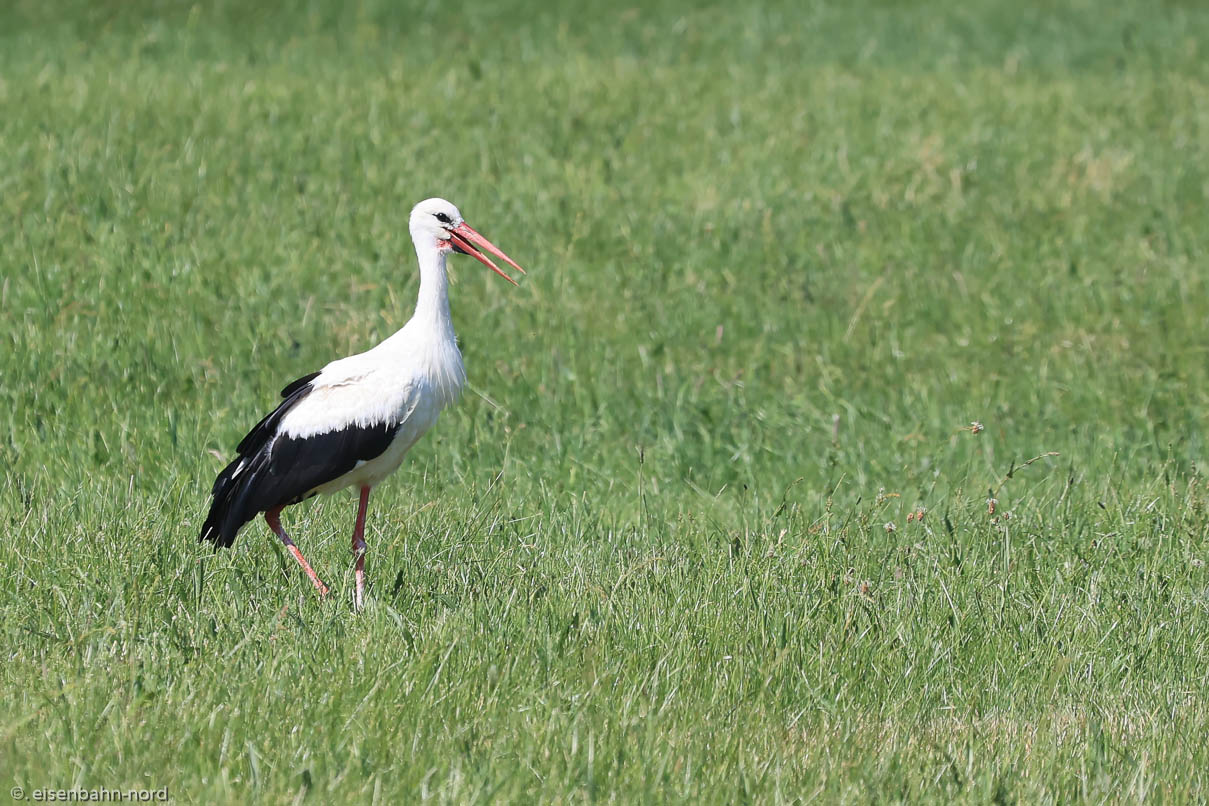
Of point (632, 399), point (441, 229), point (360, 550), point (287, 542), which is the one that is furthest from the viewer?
point (632, 399)

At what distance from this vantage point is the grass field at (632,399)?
159 inches

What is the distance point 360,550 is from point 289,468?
43 cm

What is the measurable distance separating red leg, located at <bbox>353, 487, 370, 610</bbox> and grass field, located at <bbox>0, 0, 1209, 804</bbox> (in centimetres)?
11

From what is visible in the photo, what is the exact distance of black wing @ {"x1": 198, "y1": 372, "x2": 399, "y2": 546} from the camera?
5277 millimetres

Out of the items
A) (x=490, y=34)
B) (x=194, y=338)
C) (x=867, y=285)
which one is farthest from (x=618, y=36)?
(x=194, y=338)

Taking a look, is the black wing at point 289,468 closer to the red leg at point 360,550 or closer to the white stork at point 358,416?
the white stork at point 358,416

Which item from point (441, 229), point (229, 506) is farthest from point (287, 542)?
point (441, 229)

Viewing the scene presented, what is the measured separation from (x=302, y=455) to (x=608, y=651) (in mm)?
1528

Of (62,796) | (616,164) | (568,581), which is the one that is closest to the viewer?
(62,796)

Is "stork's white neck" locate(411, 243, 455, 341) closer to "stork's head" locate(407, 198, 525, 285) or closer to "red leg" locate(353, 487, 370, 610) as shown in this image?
"stork's head" locate(407, 198, 525, 285)

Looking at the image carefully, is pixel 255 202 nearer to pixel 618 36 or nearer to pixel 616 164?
pixel 616 164

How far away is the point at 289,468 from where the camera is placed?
5.34 meters

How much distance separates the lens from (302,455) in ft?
17.6

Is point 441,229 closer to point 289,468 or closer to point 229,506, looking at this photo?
point 289,468
